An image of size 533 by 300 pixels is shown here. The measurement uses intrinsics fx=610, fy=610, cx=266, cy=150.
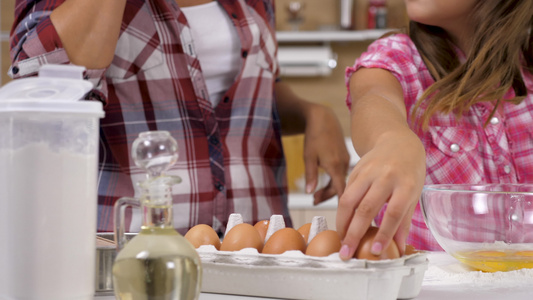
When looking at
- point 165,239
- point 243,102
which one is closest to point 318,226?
point 165,239

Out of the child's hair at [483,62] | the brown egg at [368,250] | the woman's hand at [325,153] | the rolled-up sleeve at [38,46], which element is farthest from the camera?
the woman's hand at [325,153]

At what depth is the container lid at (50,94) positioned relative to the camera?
0.50 m

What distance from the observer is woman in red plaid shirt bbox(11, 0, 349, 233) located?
1.02 meters

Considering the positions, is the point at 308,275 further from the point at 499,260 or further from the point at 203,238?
the point at 499,260

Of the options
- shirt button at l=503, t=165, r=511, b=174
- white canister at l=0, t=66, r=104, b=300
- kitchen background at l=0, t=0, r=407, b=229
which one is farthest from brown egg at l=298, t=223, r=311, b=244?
kitchen background at l=0, t=0, r=407, b=229

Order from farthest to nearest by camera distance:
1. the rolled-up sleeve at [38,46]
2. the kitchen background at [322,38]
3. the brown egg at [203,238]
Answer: the kitchen background at [322,38] → the rolled-up sleeve at [38,46] → the brown egg at [203,238]

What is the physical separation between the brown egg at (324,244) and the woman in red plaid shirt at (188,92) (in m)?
0.55

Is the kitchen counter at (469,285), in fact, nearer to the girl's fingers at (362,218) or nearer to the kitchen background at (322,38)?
the girl's fingers at (362,218)

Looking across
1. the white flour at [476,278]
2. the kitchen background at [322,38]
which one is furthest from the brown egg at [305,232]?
the kitchen background at [322,38]

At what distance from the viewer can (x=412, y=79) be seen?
1.23 metres

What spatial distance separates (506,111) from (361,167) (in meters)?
0.74

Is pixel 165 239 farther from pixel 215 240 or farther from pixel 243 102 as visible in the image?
pixel 243 102

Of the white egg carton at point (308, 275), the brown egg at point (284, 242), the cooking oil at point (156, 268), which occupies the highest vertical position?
the cooking oil at point (156, 268)

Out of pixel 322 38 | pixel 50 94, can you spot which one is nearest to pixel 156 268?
pixel 50 94
